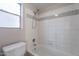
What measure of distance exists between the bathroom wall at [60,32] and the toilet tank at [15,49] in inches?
10.8

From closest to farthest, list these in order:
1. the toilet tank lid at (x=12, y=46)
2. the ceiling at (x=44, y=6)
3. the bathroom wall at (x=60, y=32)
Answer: the toilet tank lid at (x=12, y=46), the ceiling at (x=44, y=6), the bathroom wall at (x=60, y=32)

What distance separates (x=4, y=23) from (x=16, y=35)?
0.67 feet

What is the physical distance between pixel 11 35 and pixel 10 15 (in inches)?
9.8

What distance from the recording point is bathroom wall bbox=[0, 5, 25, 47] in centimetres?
105

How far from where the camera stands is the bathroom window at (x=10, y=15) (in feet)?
3.52

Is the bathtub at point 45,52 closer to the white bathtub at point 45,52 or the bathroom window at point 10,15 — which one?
the white bathtub at point 45,52

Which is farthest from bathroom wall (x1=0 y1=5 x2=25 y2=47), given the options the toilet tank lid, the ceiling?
the ceiling

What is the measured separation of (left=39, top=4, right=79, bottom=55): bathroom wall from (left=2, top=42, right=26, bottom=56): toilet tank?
0.27 metres

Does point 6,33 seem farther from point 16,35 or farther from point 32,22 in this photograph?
point 32,22

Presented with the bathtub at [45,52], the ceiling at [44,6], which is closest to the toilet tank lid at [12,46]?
the bathtub at [45,52]

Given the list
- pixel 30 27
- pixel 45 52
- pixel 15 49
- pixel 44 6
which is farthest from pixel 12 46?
pixel 44 6

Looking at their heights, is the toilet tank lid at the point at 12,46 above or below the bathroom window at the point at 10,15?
below

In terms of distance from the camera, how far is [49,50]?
133 centimetres

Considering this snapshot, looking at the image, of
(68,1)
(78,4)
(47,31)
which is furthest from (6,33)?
(78,4)
